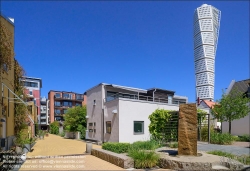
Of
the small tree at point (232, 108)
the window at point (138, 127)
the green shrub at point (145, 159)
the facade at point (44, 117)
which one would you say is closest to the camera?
the green shrub at point (145, 159)

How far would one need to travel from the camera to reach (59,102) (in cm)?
6731

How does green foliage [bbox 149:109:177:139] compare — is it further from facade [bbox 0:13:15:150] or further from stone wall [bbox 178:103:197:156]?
facade [bbox 0:13:15:150]

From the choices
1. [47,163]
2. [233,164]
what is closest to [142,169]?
[233,164]

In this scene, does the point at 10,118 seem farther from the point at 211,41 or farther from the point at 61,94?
the point at 211,41

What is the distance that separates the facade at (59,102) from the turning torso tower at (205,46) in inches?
2995

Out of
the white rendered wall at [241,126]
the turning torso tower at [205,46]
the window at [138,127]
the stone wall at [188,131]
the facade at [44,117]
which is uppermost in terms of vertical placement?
the turning torso tower at [205,46]

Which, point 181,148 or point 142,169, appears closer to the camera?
point 142,169

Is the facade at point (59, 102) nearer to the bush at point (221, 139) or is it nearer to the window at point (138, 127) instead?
the window at point (138, 127)

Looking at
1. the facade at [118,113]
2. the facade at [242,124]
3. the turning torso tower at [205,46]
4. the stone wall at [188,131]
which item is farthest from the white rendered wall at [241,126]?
the turning torso tower at [205,46]

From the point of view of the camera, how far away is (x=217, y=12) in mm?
129500

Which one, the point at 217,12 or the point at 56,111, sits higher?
the point at 217,12

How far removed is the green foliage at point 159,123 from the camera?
58.5ft

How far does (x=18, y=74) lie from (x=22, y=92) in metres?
1.59

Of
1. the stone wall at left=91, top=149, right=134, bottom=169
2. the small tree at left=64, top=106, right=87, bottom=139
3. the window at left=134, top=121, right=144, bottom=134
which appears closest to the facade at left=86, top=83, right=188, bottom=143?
the window at left=134, top=121, right=144, bottom=134
